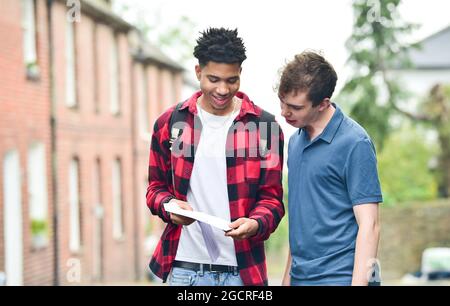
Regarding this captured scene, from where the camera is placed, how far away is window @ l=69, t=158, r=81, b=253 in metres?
17.5

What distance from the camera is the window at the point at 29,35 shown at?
1434 centimetres

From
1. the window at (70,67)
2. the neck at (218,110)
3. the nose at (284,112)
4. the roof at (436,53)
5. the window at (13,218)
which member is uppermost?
the roof at (436,53)

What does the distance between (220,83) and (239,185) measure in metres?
0.33

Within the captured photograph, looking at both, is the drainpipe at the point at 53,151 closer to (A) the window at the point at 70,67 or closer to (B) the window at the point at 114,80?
(A) the window at the point at 70,67

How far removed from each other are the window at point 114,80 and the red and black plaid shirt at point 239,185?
18396 millimetres

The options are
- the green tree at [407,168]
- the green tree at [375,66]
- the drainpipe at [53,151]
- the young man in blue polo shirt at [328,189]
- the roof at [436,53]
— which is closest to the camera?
the young man in blue polo shirt at [328,189]

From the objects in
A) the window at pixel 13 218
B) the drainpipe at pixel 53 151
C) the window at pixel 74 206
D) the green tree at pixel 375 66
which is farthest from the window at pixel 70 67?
the green tree at pixel 375 66

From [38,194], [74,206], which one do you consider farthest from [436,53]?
[38,194]

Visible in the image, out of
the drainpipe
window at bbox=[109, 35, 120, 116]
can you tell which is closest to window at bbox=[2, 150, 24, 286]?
the drainpipe

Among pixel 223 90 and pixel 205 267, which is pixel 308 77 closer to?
pixel 223 90

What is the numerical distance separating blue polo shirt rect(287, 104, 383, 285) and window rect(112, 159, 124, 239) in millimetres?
18645

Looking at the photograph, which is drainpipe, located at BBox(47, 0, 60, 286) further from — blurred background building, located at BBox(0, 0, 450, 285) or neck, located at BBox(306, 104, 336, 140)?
neck, located at BBox(306, 104, 336, 140)

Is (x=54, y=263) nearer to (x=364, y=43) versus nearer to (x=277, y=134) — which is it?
(x=364, y=43)

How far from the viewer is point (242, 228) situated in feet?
10.2
